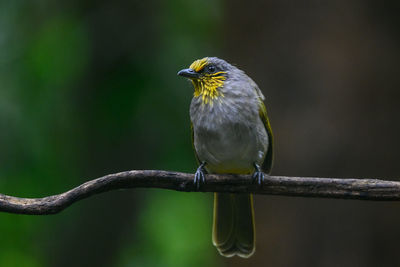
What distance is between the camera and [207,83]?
487cm

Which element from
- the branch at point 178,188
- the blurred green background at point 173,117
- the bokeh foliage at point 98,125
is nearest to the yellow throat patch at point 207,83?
the blurred green background at point 173,117

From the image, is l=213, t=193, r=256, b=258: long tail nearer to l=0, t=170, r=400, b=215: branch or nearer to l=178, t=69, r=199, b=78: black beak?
l=178, t=69, r=199, b=78: black beak

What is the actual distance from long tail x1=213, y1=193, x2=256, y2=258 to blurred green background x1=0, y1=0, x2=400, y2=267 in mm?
608

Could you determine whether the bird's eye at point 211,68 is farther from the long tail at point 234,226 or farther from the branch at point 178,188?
Result: the branch at point 178,188

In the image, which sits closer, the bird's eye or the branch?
the branch

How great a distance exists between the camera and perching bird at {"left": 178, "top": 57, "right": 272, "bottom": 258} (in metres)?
4.58

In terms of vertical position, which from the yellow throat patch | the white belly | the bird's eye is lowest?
the white belly

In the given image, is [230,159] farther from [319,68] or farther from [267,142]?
[319,68]

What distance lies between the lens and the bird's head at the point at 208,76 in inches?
189

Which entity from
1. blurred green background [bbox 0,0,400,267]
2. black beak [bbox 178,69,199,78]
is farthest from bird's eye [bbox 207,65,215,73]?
blurred green background [bbox 0,0,400,267]

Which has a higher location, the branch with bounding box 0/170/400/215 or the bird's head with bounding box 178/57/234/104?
the bird's head with bounding box 178/57/234/104

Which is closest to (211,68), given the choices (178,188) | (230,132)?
(230,132)

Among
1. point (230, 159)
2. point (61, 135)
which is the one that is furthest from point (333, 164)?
point (61, 135)

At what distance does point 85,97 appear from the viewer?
6707 millimetres
